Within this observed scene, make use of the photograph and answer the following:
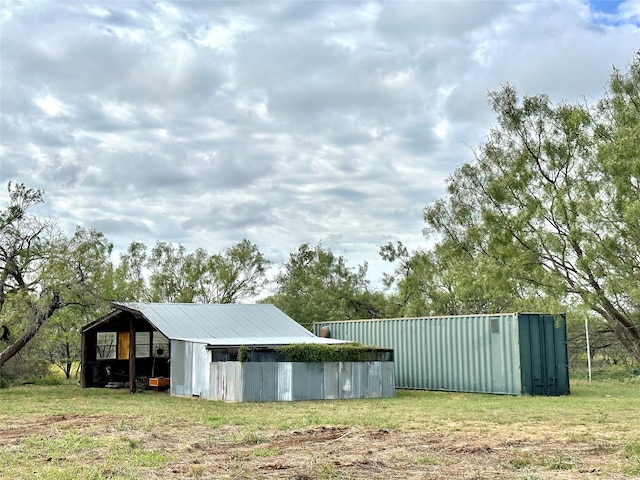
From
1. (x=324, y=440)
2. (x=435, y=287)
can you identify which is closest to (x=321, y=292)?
(x=435, y=287)

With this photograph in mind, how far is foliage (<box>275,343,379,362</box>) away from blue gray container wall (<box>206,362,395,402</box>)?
0.15m

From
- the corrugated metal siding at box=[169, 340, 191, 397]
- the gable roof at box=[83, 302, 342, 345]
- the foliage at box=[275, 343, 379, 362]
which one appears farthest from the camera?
the gable roof at box=[83, 302, 342, 345]

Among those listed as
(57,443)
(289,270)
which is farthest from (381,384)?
(289,270)

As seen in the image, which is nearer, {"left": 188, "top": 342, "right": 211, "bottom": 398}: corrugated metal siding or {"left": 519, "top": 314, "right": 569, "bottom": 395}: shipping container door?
{"left": 188, "top": 342, "right": 211, "bottom": 398}: corrugated metal siding

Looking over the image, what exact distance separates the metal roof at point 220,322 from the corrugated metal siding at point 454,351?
3173mm

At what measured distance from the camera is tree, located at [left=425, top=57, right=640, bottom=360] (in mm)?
22125

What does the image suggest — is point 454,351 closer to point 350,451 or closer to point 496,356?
point 496,356

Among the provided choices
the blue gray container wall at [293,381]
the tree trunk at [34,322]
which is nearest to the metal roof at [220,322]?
the tree trunk at [34,322]

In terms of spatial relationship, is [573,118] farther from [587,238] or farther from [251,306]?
[251,306]

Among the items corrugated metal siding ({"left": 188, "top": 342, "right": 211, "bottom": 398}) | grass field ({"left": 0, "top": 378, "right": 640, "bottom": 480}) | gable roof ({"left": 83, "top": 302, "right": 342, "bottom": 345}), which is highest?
gable roof ({"left": 83, "top": 302, "right": 342, "bottom": 345})

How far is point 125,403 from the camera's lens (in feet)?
65.7

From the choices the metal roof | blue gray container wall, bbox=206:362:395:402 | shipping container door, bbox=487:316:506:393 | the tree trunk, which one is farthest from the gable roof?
shipping container door, bbox=487:316:506:393

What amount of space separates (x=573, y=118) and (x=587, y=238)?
167 inches

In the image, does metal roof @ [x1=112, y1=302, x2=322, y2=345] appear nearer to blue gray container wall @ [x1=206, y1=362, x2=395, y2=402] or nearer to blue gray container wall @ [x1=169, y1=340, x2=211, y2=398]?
blue gray container wall @ [x1=169, y1=340, x2=211, y2=398]
